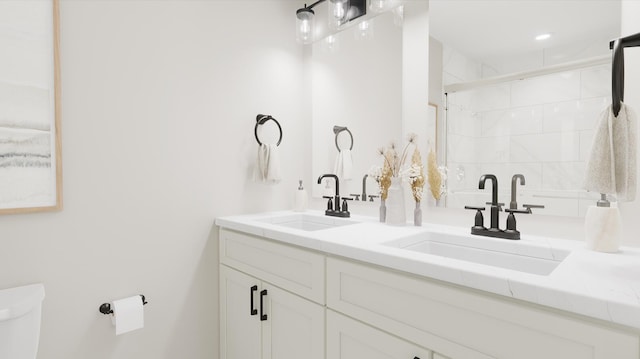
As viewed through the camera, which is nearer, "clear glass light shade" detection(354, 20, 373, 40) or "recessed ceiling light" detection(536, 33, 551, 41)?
"recessed ceiling light" detection(536, 33, 551, 41)

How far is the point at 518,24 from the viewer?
4.56 feet

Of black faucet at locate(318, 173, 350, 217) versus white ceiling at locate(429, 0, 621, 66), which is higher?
white ceiling at locate(429, 0, 621, 66)

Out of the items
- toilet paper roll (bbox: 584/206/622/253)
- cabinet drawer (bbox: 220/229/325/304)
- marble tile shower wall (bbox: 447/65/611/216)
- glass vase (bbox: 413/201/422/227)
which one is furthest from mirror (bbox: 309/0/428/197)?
toilet paper roll (bbox: 584/206/622/253)

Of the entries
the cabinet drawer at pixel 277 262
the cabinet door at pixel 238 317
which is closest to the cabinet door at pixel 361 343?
the cabinet drawer at pixel 277 262

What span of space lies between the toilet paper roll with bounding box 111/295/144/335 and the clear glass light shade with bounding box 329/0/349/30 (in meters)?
1.85

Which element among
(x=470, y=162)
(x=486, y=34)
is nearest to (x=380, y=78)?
(x=486, y=34)

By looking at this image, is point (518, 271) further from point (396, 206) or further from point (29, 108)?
point (29, 108)

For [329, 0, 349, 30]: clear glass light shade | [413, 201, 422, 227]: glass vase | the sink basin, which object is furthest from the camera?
[329, 0, 349, 30]: clear glass light shade

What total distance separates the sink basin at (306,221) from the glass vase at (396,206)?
26 centimetres

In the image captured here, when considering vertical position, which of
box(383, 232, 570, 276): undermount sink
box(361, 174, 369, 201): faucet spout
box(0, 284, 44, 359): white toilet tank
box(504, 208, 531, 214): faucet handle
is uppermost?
box(361, 174, 369, 201): faucet spout

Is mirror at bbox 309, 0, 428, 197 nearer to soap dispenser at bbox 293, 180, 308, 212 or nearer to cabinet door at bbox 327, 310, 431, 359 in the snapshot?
soap dispenser at bbox 293, 180, 308, 212

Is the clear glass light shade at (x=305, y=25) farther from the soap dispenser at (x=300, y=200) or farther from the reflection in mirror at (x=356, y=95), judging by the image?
the soap dispenser at (x=300, y=200)

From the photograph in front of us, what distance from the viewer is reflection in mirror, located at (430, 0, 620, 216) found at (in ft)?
4.06

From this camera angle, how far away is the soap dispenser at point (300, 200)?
6.86 ft
